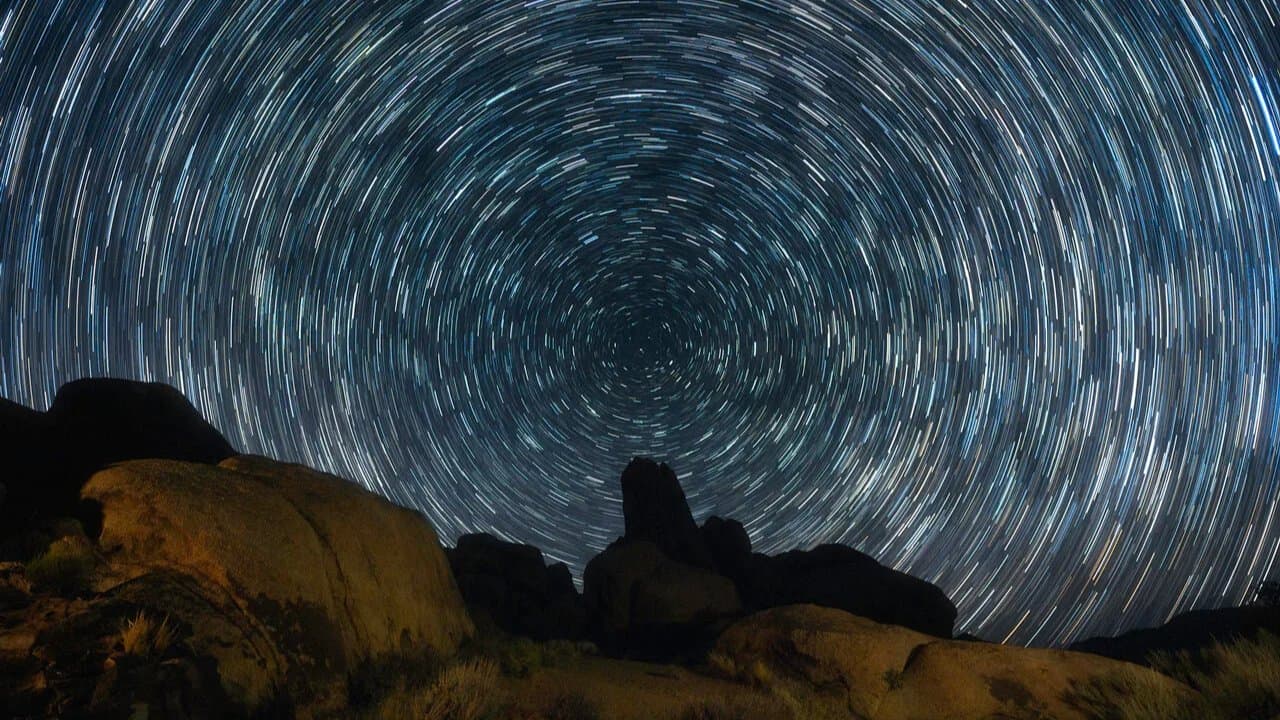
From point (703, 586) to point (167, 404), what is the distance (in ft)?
71.0

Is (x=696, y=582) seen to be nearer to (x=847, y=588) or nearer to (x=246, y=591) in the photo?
(x=847, y=588)

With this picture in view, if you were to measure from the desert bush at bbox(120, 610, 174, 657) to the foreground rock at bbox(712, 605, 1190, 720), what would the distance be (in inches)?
446

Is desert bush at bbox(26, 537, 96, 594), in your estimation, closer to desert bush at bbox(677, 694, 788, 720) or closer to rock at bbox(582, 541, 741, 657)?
desert bush at bbox(677, 694, 788, 720)

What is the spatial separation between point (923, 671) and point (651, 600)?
54.1ft

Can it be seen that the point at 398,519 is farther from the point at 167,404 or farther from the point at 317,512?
the point at 167,404

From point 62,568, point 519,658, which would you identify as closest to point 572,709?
point 519,658

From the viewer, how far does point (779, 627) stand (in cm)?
1614

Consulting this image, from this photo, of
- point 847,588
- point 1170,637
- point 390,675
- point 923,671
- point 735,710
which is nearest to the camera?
point 390,675

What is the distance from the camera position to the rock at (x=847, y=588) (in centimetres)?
3284

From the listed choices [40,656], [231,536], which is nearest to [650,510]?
[231,536]

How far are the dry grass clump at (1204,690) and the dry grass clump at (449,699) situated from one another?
31.8ft

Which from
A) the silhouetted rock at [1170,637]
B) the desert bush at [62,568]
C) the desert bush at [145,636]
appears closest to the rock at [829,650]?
the desert bush at [145,636]

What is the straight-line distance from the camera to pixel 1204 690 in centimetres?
1142

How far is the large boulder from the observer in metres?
8.73
